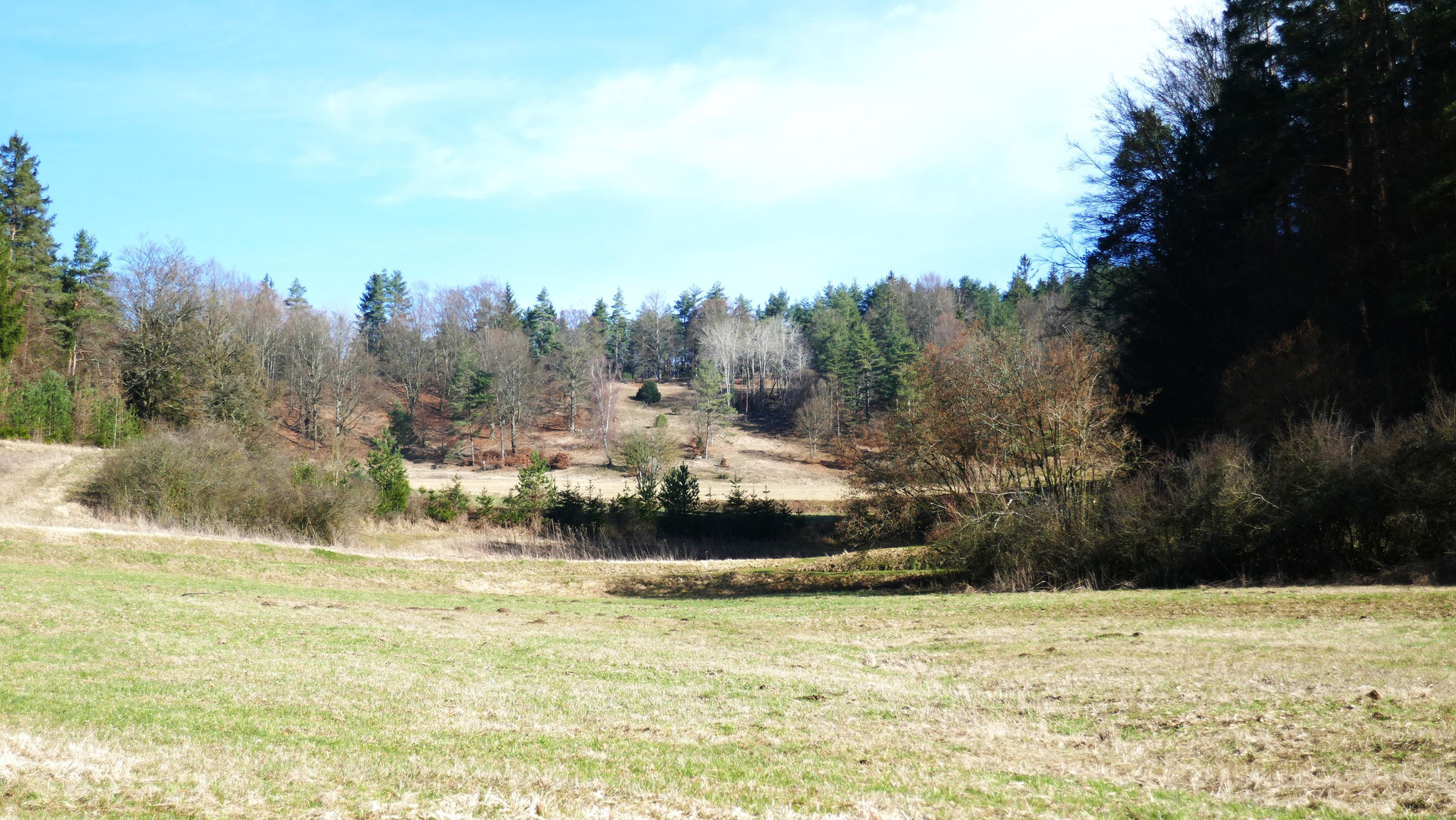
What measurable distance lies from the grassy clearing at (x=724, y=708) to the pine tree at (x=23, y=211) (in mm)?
53651

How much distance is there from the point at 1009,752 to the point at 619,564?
80.3ft

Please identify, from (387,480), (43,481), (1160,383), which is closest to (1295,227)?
(1160,383)

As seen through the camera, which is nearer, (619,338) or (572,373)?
(572,373)

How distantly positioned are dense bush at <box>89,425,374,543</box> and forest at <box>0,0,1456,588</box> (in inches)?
4.1

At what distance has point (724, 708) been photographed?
965cm

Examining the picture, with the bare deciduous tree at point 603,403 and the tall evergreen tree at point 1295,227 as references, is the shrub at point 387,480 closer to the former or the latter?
the tall evergreen tree at point 1295,227

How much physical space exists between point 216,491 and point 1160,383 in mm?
36475

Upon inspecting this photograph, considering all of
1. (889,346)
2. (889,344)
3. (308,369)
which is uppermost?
(889,344)

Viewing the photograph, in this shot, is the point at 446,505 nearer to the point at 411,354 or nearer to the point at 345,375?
the point at 345,375

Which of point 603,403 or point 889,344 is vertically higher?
point 889,344

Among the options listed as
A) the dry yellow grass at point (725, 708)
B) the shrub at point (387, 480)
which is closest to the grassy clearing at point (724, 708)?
the dry yellow grass at point (725, 708)

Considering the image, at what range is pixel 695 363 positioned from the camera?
413 feet

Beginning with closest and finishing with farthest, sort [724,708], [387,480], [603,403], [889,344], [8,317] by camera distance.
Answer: [724,708], [387,480], [8,317], [603,403], [889,344]

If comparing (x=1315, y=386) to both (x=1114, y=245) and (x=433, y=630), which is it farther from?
(x=433, y=630)
